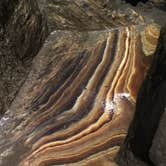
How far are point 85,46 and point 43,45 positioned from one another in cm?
23

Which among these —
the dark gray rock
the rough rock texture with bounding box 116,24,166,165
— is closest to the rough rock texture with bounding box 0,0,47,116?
the rough rock texture with bounding box 116,24,166,165

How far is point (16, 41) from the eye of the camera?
2.11m

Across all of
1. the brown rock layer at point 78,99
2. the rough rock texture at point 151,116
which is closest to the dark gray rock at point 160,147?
the rough rock texture at point 151,116

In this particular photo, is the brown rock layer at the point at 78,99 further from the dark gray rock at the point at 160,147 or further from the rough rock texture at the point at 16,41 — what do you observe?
the dark gray rock at the point at 160,147

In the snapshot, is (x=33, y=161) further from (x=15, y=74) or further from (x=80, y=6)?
(x=80, y=6)

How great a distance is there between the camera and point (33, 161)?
5.49ft

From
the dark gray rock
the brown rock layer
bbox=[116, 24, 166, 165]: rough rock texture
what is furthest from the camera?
the dark gray rock

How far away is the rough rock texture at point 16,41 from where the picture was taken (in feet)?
6.74

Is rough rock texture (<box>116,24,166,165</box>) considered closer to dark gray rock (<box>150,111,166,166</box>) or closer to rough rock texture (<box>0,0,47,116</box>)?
dark gray rock (<box>150,111,166,166</box>)

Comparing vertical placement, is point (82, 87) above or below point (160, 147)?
above

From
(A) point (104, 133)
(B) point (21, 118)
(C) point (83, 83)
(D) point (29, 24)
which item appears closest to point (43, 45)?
(D) point (29, 24)

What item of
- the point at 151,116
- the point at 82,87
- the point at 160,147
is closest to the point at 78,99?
the point at 82,87

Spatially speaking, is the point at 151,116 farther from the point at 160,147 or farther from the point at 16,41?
the point at 16,41

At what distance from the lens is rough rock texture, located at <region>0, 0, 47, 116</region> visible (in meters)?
2.05
